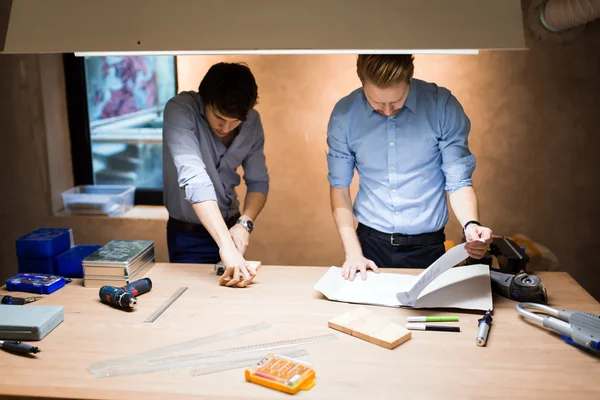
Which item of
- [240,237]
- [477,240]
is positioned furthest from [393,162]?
[240,237]

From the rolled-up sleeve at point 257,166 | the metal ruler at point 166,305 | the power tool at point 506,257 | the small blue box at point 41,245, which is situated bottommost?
the metal ruler at point 166,305

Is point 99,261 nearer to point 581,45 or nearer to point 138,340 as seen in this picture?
point 138,340

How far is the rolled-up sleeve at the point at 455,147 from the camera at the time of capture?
2172 mm

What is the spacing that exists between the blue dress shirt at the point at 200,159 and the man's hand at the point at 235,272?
0.81 feet

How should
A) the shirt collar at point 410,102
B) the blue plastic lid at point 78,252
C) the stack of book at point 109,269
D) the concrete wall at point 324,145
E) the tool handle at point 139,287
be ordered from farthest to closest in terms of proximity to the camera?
the concrete wall at point 324,145, the shirt collar at point 410,102, the blue plastic lid at point 78,252, the stack of book at point 109,269, the tool handle at point 139,287

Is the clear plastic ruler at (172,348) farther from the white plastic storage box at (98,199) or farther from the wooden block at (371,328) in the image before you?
the white plastic storage box at (98,199)

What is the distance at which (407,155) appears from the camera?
2268 millimetres

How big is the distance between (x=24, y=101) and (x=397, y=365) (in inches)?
122

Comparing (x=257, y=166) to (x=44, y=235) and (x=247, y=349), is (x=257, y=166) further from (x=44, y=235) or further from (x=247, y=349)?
(x=247, y=349)

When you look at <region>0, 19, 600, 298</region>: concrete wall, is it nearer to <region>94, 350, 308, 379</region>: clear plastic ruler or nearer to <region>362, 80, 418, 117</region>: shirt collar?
<region>362, 80, 418, 117</region>: shirt collar

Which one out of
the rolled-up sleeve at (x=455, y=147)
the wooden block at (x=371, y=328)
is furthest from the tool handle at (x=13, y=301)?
the rolled-up sleeve at (x=455, y=147)

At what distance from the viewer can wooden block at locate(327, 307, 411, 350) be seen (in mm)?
1552

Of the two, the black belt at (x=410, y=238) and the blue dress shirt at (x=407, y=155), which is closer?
the blue dress shirt at (x=407, y=155)

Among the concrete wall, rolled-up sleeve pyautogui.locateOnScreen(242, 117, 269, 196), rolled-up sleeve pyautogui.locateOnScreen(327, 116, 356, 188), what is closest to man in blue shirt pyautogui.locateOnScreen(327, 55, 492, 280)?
rolled-up sleeve pyautogui.locateOnScreen(327, 116, 356, 188)
